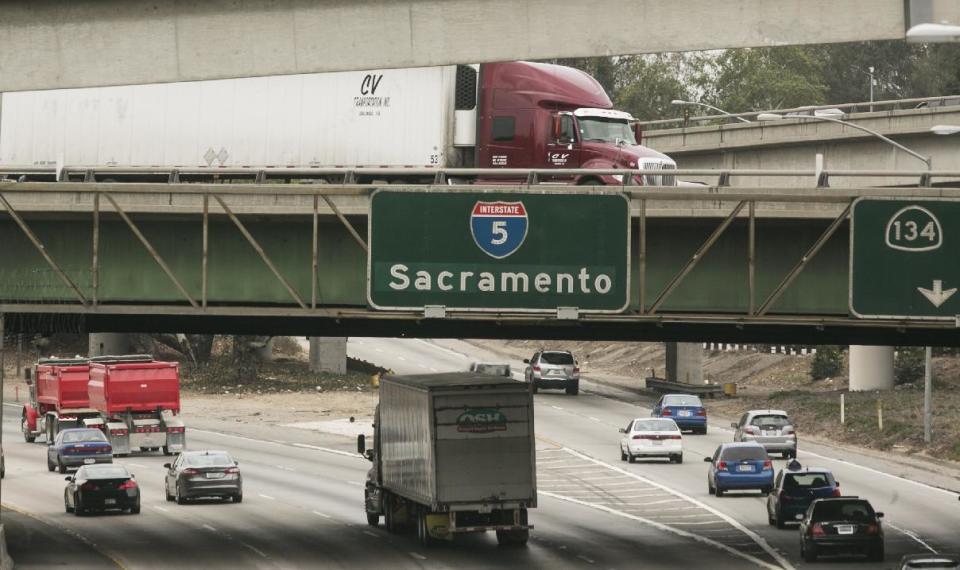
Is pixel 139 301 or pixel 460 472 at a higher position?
pixel 139 301

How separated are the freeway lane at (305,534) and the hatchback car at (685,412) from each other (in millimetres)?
15727

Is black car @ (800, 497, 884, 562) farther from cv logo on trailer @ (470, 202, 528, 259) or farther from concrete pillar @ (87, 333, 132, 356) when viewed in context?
concrete pillar @ (87, 333, 132, 356)

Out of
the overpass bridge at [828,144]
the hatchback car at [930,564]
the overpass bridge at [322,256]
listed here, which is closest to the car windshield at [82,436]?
the overpass bridge at [322,256]

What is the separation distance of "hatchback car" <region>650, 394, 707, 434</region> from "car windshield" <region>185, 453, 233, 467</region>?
80.2 feet

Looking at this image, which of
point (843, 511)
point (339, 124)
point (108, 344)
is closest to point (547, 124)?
point (339, 124)

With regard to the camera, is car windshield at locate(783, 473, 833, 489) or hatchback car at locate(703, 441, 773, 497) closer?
car windshield at locate(783, 473, 833, 489)

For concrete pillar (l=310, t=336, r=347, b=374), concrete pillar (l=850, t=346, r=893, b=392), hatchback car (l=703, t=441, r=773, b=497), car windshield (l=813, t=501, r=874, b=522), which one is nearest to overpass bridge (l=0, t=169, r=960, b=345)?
car windshield (l=813, t=501, r=874, b=522)

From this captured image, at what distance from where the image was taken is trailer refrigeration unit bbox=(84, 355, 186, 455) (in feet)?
205

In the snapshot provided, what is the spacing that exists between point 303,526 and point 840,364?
51420 millimetres

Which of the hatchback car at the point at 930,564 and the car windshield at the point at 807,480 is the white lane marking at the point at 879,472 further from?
the hatchback car at the point at 930,564

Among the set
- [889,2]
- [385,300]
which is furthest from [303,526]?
[889,2]

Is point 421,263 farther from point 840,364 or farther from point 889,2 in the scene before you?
point 840,364

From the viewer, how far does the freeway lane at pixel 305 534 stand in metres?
38.3

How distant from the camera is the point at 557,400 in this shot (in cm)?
8456
